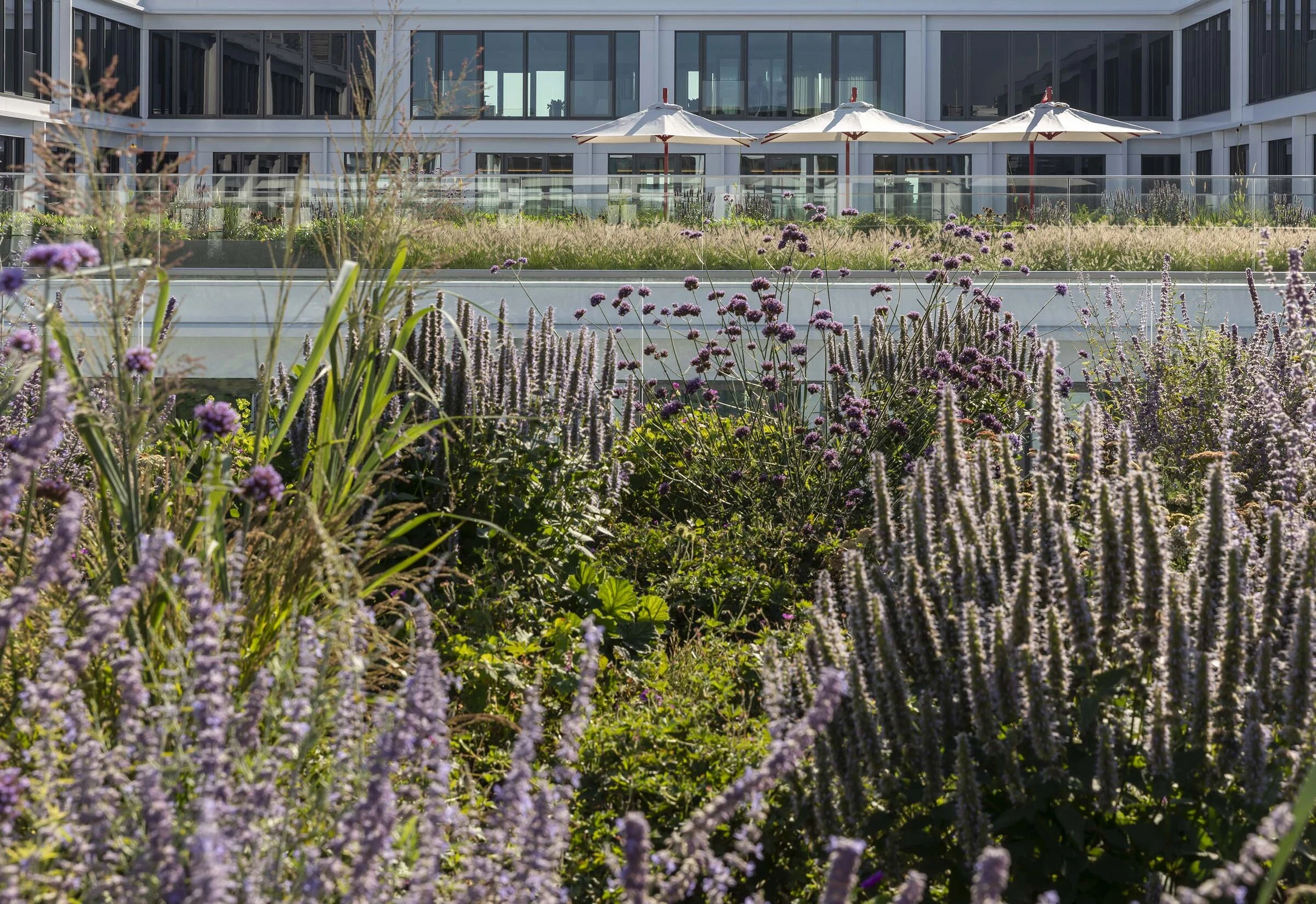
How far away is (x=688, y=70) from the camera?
129 feet

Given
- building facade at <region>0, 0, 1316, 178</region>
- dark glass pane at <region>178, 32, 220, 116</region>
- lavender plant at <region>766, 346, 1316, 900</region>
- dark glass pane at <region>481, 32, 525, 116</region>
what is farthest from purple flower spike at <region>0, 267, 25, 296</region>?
dark glass pane at <region>178, 32, 220, 116</region>

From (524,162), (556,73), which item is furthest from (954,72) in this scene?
(524,162)

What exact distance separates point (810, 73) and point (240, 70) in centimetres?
1653

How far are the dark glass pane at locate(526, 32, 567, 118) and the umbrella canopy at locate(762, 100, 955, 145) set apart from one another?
13.5m

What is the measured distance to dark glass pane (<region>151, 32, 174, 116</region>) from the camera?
132ft

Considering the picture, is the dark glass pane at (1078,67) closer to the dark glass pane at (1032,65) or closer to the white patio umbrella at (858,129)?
the dark glass pane at (1032,65)

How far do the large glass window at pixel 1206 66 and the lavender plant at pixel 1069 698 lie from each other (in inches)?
1500

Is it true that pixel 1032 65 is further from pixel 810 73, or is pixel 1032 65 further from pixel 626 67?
pixel 626 67

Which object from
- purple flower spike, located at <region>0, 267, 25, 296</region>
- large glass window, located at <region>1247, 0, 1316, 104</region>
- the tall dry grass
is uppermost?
large glass window, located at <region>1247, 0, 1316, 104</region>

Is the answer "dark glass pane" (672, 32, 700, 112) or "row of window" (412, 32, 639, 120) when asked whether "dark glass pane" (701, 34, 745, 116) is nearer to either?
"dark glass pane" (672, 32, 700, 112)

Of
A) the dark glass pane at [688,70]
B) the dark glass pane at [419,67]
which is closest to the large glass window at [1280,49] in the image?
the dark glass pane at [688,70]

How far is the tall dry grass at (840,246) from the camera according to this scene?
1658 centimetres

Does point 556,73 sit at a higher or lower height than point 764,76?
higher

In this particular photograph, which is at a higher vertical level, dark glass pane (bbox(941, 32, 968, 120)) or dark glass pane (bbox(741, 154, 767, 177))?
dark glass pane (bbox(941, 32, 968, 120))
